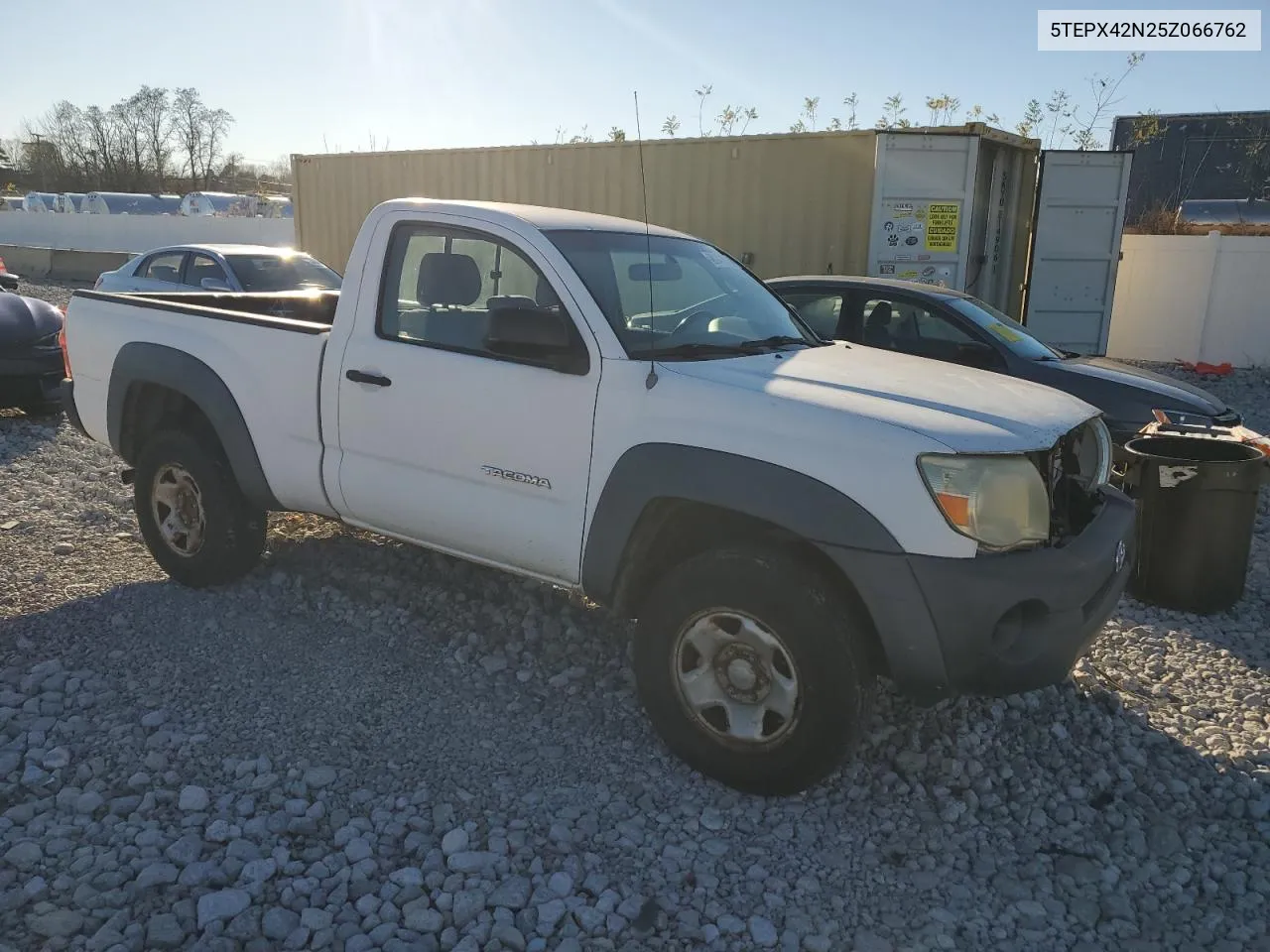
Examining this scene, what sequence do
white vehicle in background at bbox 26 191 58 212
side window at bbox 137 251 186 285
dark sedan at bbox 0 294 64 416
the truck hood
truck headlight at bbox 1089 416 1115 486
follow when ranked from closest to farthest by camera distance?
the truck hood, truck headlight at bbox 1089 416 1115 486, dark sedan at bbox 0 294 64 416, side window at bbox 137 251 186 285, white vehicle in background at bbox 26 191 58 212

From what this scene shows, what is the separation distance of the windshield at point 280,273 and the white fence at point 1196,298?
1018 centimetres

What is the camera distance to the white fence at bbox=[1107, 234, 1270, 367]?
13.6 metres

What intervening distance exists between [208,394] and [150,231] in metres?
27.2

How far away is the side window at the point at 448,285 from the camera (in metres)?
3.90

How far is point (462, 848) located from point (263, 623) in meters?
2.00

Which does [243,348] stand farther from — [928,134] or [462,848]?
[928,134]

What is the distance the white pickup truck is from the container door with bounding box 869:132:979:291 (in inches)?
248

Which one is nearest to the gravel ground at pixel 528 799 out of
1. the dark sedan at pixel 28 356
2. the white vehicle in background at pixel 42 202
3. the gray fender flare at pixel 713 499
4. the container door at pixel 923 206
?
the gray fender flare at pixel 713 499

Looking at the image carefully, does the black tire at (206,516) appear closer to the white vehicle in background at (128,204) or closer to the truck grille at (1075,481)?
the truck grille at (1075,481)

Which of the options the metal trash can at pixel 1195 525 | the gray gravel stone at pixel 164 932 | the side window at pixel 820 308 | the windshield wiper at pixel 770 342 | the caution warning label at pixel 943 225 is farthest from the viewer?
the caution warning label at pixel 943 225

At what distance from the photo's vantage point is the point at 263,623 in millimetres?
4605

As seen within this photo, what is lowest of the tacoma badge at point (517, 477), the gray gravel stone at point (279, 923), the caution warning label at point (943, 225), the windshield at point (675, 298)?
the gray gravel stone at point (279, 923)

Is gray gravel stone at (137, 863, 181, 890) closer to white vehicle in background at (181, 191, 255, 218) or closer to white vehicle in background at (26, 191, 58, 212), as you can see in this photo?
white vehicle in background at (181, 191, 255, 218)

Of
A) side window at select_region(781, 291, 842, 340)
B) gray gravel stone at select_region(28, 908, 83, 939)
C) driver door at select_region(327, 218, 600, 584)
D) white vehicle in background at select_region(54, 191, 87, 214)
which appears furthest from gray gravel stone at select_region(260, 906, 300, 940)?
white vehicle in background at select_region(54, 191, 87, 214)
